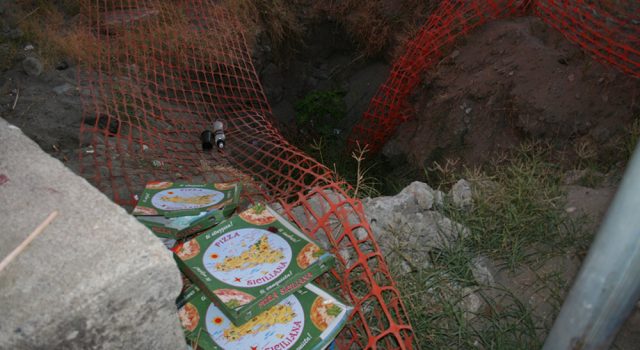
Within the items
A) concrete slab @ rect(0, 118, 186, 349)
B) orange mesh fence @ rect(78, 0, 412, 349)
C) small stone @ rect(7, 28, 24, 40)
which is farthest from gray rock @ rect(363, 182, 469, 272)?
small stone @ rect(7, 28, 24, 40)

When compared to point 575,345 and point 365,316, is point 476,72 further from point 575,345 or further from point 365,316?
point 575,345

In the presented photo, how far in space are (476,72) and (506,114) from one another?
1.59ft

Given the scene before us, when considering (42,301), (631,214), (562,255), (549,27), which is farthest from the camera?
(549,27)

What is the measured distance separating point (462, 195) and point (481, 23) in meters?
1.92

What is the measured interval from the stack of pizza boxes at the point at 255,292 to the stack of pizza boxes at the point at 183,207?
83 mm

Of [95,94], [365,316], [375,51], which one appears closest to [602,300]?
[365,316]

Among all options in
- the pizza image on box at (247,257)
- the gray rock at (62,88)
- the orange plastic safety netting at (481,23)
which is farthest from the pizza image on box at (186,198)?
the orange plastic safety netting at (481,23)

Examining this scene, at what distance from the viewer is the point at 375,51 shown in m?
4.70

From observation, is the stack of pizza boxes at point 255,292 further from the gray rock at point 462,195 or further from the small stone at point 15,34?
the small stone at point 15,34

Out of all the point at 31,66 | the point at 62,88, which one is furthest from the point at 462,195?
the point at 31,66

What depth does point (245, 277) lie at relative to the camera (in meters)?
1.78

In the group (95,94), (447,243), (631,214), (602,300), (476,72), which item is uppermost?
(631,214)

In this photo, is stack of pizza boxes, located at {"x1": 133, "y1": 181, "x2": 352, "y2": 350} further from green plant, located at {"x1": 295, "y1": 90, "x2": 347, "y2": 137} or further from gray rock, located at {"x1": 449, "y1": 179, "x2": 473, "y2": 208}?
green plant, located at {"x1": 295, "y1": 90, "x2": 347, "y2": 137}

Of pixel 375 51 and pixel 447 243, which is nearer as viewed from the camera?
pixel 447 243
